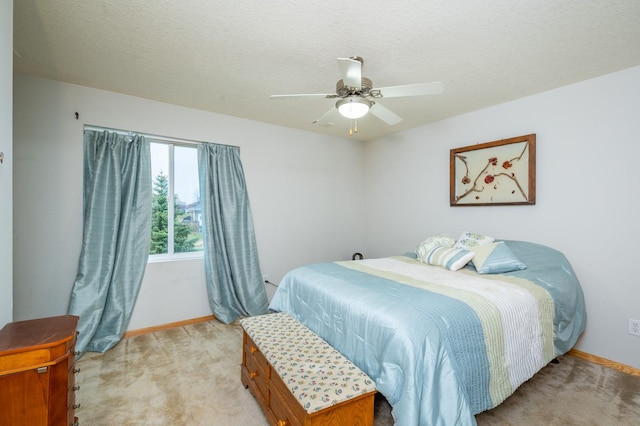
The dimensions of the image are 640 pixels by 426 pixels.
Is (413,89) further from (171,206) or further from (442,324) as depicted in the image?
(171,206)

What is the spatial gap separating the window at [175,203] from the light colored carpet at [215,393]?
3.51ft

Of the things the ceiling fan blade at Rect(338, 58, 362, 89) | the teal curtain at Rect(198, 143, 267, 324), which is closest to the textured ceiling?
the ceiling fan blade at Rect(338, 58, 362, 89)

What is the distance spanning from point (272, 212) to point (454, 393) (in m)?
2.94

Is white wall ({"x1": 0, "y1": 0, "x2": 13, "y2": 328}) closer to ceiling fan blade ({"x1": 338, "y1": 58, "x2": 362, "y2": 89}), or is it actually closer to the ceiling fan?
the ceiling fan

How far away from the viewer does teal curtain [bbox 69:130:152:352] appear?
104 inches

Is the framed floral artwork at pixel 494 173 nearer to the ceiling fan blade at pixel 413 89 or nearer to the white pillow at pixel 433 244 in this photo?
the white pillow at pixel 433 244

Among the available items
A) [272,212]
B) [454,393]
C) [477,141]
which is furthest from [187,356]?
[477,141]

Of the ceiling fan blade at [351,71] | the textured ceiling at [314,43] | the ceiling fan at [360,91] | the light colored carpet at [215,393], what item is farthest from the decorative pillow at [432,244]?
the ceiling fan blade at [351,71]

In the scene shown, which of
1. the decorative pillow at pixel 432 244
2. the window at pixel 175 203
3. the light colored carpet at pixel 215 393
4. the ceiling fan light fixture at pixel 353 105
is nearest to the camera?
the light colored carpet at pixel 215 393

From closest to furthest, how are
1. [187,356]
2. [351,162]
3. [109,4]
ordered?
[109,4], [187,356], [351,162]

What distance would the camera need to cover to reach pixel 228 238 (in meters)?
3.41

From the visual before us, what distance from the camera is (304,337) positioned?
186cm

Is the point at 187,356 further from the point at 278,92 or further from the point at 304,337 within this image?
the point at 278,92

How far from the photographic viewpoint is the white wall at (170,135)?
2.52 m
